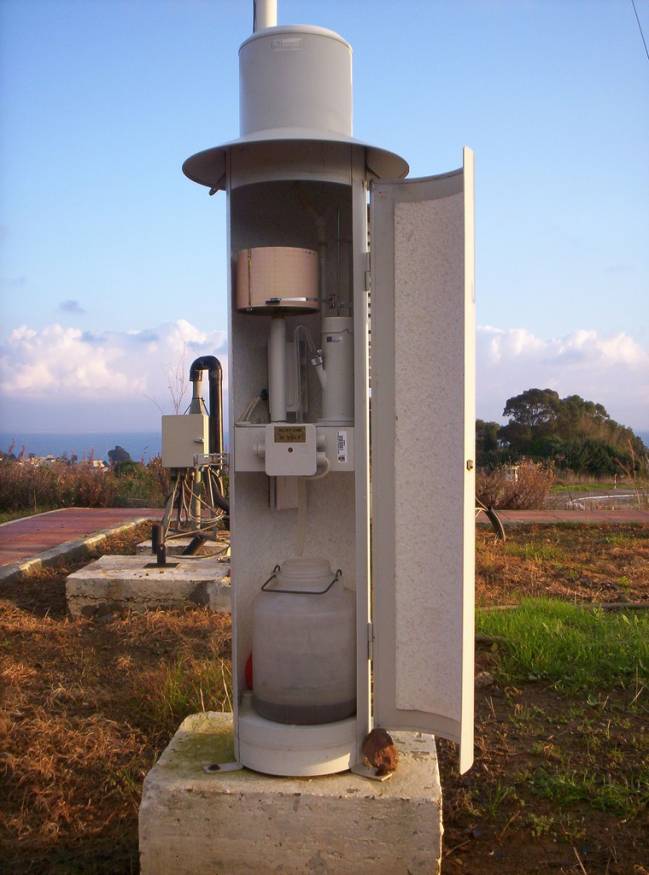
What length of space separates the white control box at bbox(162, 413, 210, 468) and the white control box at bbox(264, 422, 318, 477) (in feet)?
11.9

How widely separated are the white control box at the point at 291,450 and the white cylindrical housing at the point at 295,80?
3.23ft

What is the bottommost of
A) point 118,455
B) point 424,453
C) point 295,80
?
point 118,455

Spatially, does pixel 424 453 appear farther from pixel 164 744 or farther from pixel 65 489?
pixel 65 489

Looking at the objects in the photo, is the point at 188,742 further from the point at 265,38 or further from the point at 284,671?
the point at 265,38

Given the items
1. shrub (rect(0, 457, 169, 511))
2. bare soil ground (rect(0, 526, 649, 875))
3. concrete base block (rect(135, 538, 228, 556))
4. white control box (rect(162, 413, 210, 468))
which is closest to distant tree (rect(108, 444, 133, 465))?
shrub (rect(0, 457, 169, 511))

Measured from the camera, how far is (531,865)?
2.90 m

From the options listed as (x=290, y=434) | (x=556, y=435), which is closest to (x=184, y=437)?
(x=290, y=434)

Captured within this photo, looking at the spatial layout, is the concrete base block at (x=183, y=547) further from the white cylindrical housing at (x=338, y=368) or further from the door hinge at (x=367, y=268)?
the door hinge at (x=367, y=268)

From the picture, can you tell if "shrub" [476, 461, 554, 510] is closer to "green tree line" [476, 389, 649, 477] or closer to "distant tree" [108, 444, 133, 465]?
"distant tree" [108, 444, 133, 465]

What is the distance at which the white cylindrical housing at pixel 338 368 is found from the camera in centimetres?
305

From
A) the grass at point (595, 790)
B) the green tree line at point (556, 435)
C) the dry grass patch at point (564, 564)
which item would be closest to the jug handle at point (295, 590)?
the grass at point (595, 790)

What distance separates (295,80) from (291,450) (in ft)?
4.02

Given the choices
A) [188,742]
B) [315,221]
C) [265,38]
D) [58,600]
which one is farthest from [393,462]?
[58,600]

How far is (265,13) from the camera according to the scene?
345 cm
